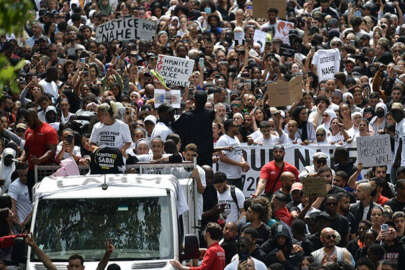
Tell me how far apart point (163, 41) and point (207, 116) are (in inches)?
347

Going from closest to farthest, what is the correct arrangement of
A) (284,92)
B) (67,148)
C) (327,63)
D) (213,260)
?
(213,260)
(67,148)
(284,92)
(327,63)

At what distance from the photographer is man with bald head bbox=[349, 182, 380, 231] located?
56.5 ft

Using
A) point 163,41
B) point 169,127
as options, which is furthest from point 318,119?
point 163,41

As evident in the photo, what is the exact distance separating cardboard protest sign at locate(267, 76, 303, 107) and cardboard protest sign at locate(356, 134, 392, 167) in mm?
3430

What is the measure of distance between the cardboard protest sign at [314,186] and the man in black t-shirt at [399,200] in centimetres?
93

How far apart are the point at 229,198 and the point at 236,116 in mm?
3386

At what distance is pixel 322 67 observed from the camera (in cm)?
2464

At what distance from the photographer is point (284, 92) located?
22188mm

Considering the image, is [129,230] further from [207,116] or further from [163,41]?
[163,41]

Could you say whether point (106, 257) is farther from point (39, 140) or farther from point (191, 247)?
point (39, 140)

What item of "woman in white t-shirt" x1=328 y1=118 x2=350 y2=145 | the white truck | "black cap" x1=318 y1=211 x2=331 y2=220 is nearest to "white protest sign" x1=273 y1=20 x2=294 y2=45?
"woman in white t-shirt" x1=328 y1=118 x2=350 y2=145

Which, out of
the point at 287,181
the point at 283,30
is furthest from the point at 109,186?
the point at 283,30

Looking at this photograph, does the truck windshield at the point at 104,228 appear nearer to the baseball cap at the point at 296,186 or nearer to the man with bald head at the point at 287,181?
the baseball cap at the point at 296,186

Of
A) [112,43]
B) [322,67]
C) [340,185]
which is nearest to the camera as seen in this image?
[340,185]
